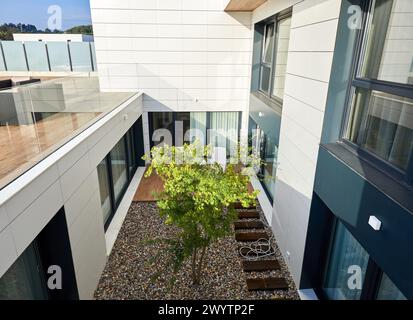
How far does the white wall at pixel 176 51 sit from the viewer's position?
9523 mm

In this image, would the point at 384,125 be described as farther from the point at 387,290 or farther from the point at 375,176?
the point at 387,290

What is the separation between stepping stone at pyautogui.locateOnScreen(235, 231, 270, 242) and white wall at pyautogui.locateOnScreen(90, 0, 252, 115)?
18.0ft

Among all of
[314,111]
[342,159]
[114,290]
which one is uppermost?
[314,111]

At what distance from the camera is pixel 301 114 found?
5.08m

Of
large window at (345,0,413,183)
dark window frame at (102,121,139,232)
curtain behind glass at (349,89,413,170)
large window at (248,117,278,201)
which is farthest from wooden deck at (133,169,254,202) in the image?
large window at (345,0,413,183)

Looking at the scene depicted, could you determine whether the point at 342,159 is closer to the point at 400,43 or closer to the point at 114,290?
the point at 400,43

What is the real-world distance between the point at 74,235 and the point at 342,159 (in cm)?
410

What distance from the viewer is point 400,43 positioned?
3027mm

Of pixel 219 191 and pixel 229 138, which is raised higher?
pixel 219 191

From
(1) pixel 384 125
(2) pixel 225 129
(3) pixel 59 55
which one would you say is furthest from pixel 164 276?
(3) pixel 59 55

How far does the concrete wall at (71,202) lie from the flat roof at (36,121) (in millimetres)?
185

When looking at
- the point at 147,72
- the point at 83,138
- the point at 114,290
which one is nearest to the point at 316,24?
the point at 83,138

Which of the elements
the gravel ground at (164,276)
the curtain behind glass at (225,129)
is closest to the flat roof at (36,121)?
the gravel ground at (164,276)

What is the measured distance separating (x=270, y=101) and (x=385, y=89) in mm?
4636
